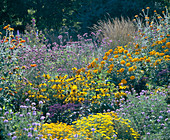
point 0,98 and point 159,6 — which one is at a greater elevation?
point 159,6

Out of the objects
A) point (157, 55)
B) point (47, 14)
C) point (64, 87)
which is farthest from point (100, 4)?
point (64, 87)

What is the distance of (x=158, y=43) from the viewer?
6375 mm

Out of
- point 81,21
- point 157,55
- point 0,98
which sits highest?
point 81,21

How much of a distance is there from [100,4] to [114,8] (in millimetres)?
728

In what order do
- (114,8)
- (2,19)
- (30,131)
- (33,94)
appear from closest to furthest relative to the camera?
(30,131)
(33,94)
(114,8)
(2,19)

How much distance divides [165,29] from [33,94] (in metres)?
3.86

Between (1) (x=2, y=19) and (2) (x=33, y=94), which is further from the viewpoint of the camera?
(1) (x=2, y=19)

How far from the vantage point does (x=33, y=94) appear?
17.1 feet

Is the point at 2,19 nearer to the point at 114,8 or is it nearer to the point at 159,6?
the point at 114,8

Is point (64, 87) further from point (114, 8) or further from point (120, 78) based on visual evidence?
point (114, 8)

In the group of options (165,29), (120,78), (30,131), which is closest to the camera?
(30,131)

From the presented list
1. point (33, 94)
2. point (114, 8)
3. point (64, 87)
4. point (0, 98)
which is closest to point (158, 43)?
point (64, 87)

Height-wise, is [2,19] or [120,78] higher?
[2,19]

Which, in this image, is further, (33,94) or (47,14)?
(47,14)
